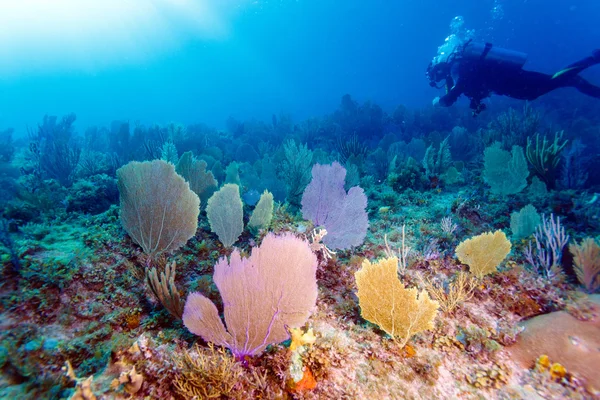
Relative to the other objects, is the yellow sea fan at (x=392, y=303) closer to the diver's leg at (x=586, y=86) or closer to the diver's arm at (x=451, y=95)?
the diver's arm at (x=451, y=95)

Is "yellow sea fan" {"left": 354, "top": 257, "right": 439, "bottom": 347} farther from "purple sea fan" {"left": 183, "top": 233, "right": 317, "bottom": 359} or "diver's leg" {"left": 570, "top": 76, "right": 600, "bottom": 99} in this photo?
"diver's leg" {"left": 570, "top": 76, "right": 600, "bottom": 99}

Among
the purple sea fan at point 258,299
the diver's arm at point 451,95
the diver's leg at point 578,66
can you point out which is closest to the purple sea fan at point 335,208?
the purple sea fan at point 258,299

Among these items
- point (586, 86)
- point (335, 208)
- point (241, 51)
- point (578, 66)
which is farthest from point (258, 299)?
point (241, 51)

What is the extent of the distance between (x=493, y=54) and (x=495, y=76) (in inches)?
29.2

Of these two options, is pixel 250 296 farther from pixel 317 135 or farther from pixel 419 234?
pixel 317 135

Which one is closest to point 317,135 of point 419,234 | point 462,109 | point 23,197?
point 462,109

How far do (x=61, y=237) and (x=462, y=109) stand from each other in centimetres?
1985

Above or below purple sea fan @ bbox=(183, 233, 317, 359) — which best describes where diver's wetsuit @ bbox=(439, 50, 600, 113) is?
above

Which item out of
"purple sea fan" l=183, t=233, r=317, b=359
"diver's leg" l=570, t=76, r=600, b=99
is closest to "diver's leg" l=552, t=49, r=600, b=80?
"diver's leg" l=570, t=76, r=600, b=99

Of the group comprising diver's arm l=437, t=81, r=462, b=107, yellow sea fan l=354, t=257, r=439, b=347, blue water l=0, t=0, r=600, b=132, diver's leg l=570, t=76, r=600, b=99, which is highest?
blue water l=0, t=0, r=600, b=132

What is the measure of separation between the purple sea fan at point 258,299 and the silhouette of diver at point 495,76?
9.37m

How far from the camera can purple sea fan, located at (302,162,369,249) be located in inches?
151

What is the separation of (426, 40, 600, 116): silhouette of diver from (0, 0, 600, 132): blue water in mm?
43512

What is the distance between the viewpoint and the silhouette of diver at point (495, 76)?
8.66 meters
